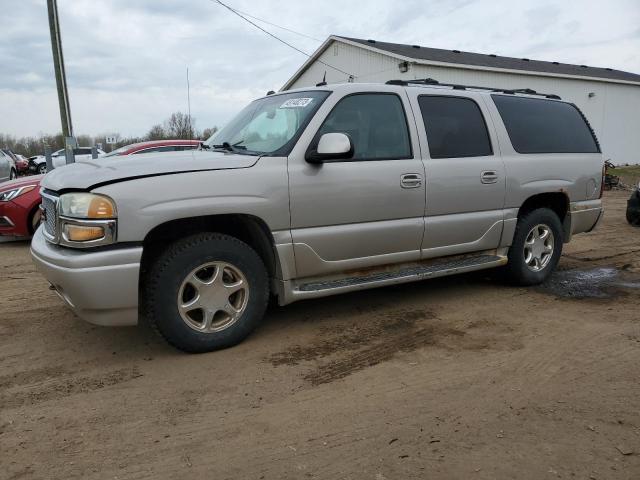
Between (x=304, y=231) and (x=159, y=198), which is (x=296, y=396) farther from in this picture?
(x=159, y=198)

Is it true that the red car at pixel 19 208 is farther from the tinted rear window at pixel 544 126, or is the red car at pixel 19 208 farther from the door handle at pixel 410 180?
the tinted rear window at pixel 544 126

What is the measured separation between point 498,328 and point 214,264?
7.60ft

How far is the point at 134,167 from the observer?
135 inches

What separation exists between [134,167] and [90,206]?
39cm

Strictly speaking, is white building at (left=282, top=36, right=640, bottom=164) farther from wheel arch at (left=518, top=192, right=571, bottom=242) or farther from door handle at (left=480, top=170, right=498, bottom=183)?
door handle at (left=480, top=170, right=498, bottom=183)

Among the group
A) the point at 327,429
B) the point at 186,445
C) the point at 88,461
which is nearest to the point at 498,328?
the point at 327,429

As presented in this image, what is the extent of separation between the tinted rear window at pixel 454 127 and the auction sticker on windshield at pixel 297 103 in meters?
1.04

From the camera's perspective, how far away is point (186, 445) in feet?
8.51

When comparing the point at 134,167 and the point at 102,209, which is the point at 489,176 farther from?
the point at 102,209

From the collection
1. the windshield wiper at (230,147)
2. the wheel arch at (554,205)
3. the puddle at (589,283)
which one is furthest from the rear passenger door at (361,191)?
the puddle at (589,283)

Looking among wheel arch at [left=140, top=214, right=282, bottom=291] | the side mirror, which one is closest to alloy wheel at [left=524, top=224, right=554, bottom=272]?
the side mirror

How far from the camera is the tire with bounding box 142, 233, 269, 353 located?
3.43 m

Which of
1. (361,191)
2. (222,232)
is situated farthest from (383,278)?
(222,232)

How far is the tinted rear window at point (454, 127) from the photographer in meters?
4.54
